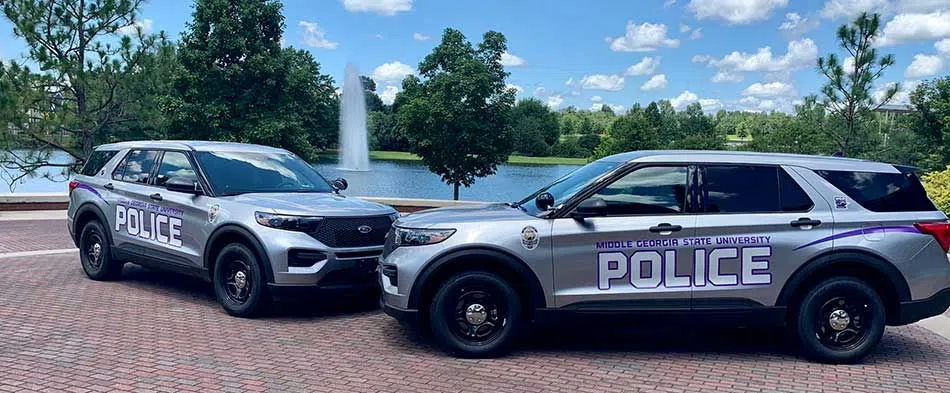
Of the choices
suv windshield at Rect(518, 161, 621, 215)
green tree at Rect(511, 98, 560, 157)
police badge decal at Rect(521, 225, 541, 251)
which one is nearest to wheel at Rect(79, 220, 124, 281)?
suv windshield at Rect(518, 161, 621, 215)

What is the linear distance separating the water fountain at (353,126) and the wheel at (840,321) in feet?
134

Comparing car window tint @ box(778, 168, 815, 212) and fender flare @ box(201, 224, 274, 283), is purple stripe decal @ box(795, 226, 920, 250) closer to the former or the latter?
car window tint @ box(778, 168, 815, 212)

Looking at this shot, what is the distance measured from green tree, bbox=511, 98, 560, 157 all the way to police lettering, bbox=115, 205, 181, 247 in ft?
159

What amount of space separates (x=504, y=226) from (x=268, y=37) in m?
18.9

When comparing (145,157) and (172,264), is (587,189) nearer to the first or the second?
(172,264)

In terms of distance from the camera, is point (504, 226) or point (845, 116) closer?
point (504, 226)

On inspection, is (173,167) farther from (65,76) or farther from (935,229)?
(65,76)

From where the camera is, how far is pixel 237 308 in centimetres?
711

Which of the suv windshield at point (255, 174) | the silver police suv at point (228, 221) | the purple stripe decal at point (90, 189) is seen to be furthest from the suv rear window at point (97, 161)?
the suv windshield at point (255, 174)

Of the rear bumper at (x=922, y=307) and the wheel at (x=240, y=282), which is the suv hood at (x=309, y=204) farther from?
the rear bumper at (x=922, y=307)

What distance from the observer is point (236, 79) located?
878 inches

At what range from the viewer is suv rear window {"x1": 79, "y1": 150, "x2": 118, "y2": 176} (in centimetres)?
909

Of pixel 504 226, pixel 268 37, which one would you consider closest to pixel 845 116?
pixel 268 37

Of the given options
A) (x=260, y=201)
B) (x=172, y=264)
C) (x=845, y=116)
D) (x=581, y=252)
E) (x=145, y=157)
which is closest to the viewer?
(x=581, y=252)
